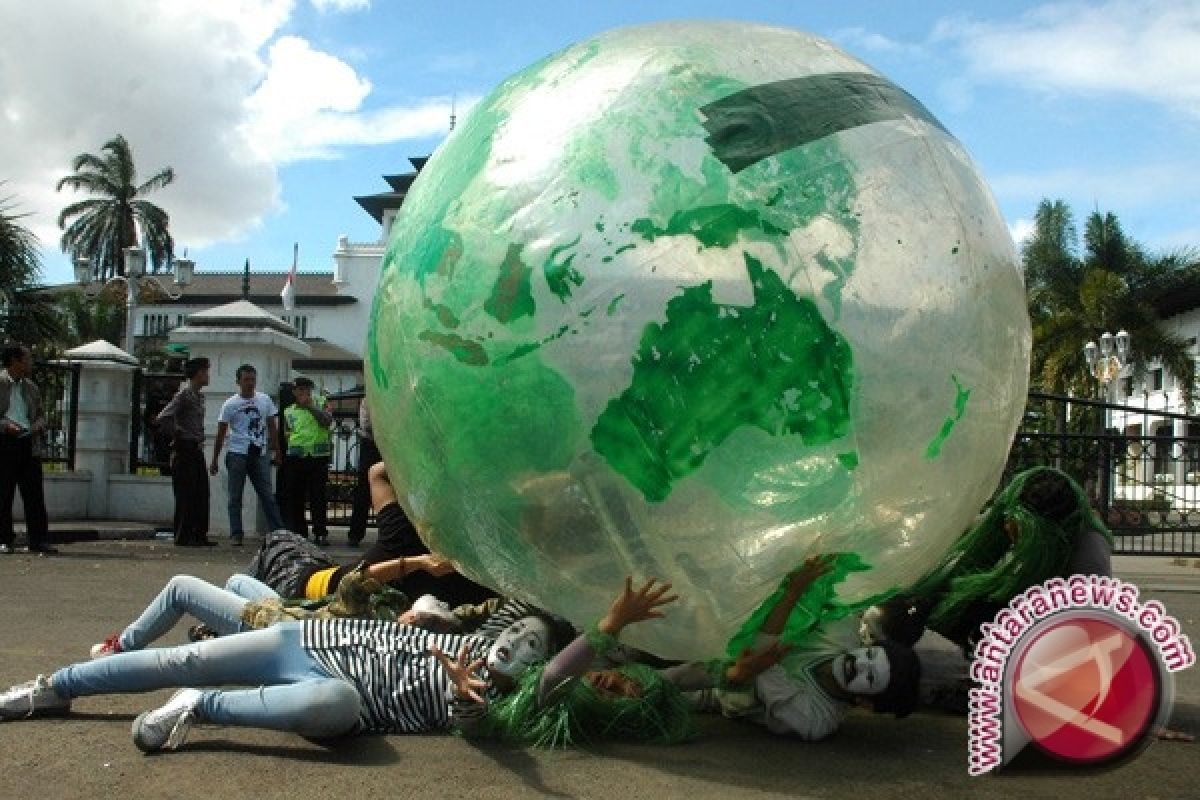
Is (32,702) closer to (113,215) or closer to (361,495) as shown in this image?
(361,495)

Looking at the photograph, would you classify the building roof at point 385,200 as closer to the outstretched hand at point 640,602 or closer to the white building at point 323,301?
the white building at point 323,301

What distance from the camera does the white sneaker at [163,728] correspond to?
12.0ft

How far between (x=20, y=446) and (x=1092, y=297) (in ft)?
110

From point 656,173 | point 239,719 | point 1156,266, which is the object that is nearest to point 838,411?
point 656,173

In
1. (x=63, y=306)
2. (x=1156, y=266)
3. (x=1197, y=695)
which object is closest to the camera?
(x=1197, y=695)

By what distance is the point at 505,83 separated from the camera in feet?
13.1

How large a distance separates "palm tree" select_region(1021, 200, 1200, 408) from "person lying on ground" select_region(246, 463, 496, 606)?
32.3m

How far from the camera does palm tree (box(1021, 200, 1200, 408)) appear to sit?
35875 millimetres

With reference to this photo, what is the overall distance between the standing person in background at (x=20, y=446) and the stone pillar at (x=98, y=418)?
12.9 ft

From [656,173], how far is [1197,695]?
358cm

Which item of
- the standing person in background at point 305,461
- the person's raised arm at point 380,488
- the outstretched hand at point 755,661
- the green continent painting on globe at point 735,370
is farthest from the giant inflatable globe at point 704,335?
the standing person in background at point 305,461

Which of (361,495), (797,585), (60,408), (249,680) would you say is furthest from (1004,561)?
(60,408)

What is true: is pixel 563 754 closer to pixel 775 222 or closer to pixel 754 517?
pixel 754 517

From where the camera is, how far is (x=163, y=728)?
12.1 feet
